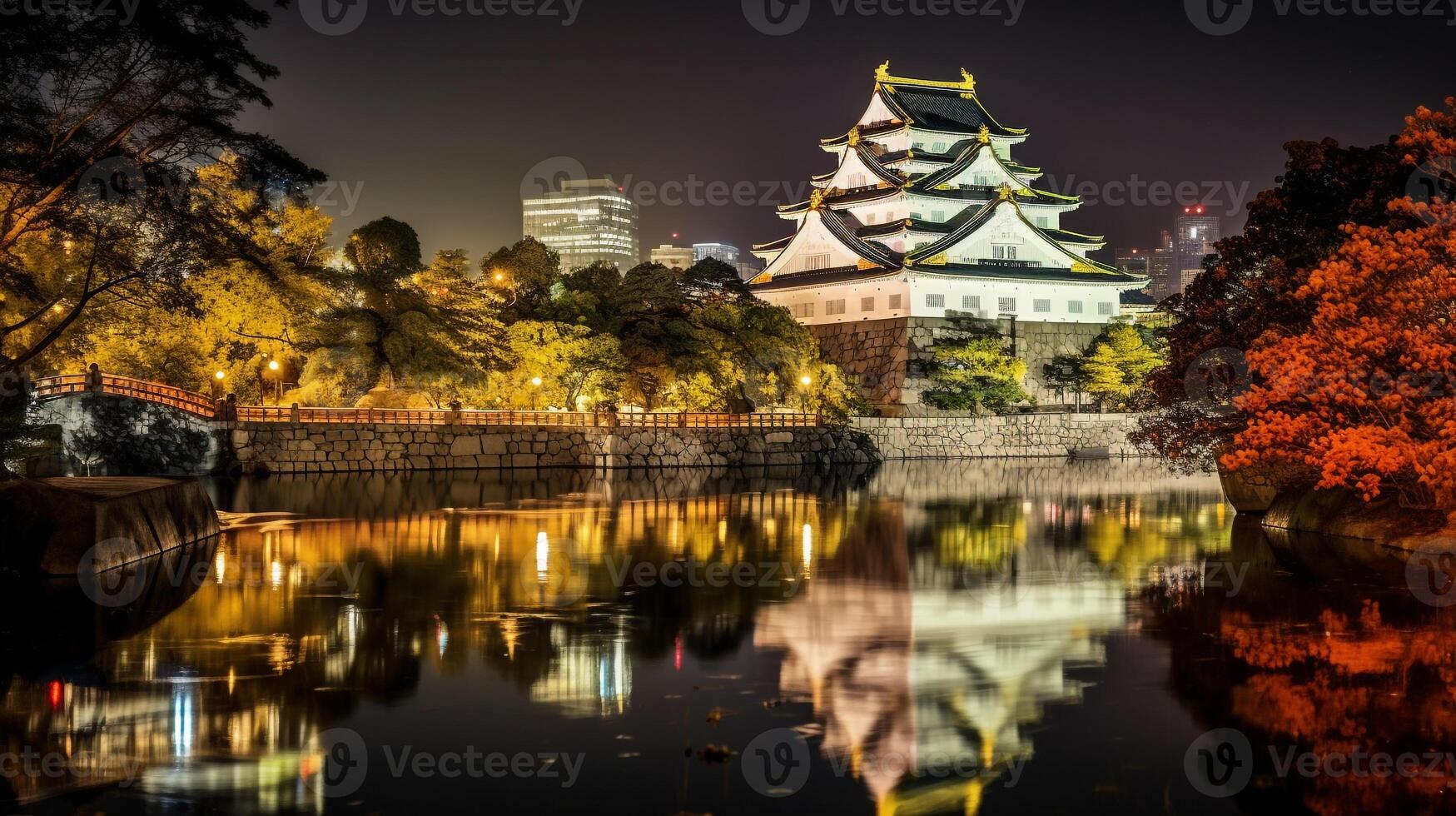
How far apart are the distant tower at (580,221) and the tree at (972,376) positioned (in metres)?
Answer: 109

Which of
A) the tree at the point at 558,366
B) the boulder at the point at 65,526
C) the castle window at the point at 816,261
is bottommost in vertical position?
the boulder at the point at 65,526

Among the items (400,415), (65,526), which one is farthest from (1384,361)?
(400,415)

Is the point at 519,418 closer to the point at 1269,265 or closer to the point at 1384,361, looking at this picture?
the point at 1269,265

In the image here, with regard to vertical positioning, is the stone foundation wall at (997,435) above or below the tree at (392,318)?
below

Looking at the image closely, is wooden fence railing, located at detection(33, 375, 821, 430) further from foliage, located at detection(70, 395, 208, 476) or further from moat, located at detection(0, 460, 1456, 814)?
moat, located at detection(0, 460, 1456, 814)

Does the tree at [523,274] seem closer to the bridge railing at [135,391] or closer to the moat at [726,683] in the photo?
the bridge railing at [135,391]

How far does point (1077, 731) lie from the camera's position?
9.75 m

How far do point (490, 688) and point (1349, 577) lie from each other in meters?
11.4

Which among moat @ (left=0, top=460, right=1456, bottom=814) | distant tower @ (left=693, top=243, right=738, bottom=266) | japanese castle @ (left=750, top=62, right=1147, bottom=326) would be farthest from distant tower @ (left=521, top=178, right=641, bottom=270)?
moat @ (left=0, top=460, right=1456, bottom=814)

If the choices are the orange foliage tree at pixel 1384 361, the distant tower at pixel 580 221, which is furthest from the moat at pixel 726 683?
the distant tower at pixel 580 221

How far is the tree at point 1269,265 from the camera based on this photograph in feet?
68.9

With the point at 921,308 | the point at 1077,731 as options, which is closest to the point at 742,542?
the point at 1077,731

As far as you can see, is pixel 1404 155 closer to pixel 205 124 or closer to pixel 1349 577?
pixel 1349 577

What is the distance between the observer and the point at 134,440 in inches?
1415
